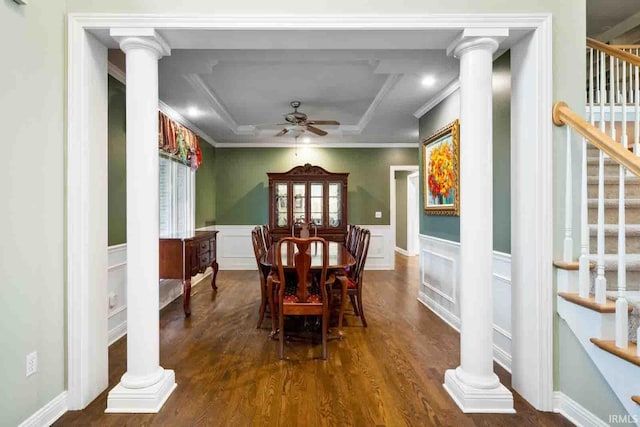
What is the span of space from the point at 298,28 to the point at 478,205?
1.47m

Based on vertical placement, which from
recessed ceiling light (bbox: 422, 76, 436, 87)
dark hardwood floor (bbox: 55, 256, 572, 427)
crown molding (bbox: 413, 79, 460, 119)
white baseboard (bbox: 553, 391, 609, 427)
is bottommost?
dark hardwood floor (bbox: 55, 256, 572, 427)

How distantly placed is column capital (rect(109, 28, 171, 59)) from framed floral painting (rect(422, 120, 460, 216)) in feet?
8.67

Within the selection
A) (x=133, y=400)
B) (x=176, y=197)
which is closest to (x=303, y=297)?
(x=133, y=400)

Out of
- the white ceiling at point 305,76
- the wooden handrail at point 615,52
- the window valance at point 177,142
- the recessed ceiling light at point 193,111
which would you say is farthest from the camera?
the recessed ceiling light at point 193,111

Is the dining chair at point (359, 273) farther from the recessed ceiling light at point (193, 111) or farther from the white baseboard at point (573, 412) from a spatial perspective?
the recessed ceiling light at point (193, 111)

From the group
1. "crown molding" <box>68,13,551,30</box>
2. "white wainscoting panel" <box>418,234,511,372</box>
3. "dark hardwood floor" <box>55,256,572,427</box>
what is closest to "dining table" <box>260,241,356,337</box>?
"dark hardwood floor" <box>55,256,572,427</box>

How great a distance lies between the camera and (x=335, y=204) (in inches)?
228

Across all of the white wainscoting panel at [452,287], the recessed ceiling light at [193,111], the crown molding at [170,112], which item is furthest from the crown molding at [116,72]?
the white wainscoting panel at [452,287]

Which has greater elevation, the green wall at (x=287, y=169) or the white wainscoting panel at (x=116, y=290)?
the green wall at (x=287, y=169)

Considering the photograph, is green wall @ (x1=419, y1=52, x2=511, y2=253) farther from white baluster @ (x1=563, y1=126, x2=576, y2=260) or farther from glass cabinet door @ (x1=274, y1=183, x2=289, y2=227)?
glass cabinet door @ (x1=274, y1=183, x2=289, y2=227)

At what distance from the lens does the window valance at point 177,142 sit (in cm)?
361

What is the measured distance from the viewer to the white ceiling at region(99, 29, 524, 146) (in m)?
2.00

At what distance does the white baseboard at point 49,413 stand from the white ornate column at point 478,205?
227 cm

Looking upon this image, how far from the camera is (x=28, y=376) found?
5.31 ft
